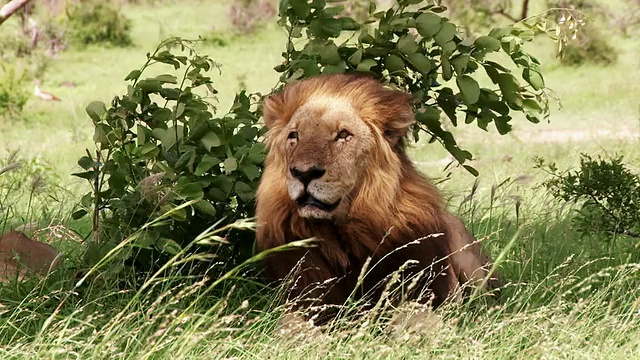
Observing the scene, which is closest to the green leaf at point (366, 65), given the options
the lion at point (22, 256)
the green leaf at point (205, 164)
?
the green leaf at point (205, 164)

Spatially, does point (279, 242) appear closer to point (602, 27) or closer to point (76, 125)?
point (76, 125)

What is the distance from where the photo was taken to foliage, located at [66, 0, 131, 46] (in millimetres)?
19578

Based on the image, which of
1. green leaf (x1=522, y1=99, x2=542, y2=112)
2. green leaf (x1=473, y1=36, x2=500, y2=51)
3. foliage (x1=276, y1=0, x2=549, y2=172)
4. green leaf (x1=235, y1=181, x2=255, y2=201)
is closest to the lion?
green leaf (x1=235, y1=181, x2=255, y2=201)

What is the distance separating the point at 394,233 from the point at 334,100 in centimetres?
52

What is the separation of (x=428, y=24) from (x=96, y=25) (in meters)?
15.9

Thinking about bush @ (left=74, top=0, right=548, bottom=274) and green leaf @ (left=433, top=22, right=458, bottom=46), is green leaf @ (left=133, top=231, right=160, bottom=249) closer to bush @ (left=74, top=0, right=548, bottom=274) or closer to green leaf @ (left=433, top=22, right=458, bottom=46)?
bush @ (left=74, top=0, right=548, bottom=274)

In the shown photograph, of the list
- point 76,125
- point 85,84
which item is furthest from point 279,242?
point 85,84

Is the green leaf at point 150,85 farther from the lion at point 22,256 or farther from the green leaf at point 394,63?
the green leaf at point 394,63

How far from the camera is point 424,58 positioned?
4.71 meters

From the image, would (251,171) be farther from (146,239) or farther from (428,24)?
(428,24)

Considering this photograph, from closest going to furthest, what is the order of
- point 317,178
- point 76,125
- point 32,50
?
point 317,178
point 76,125
point 32,50

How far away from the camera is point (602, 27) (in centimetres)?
1889

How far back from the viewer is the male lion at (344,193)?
3.88 meters

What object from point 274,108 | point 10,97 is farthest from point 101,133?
point 10,97
